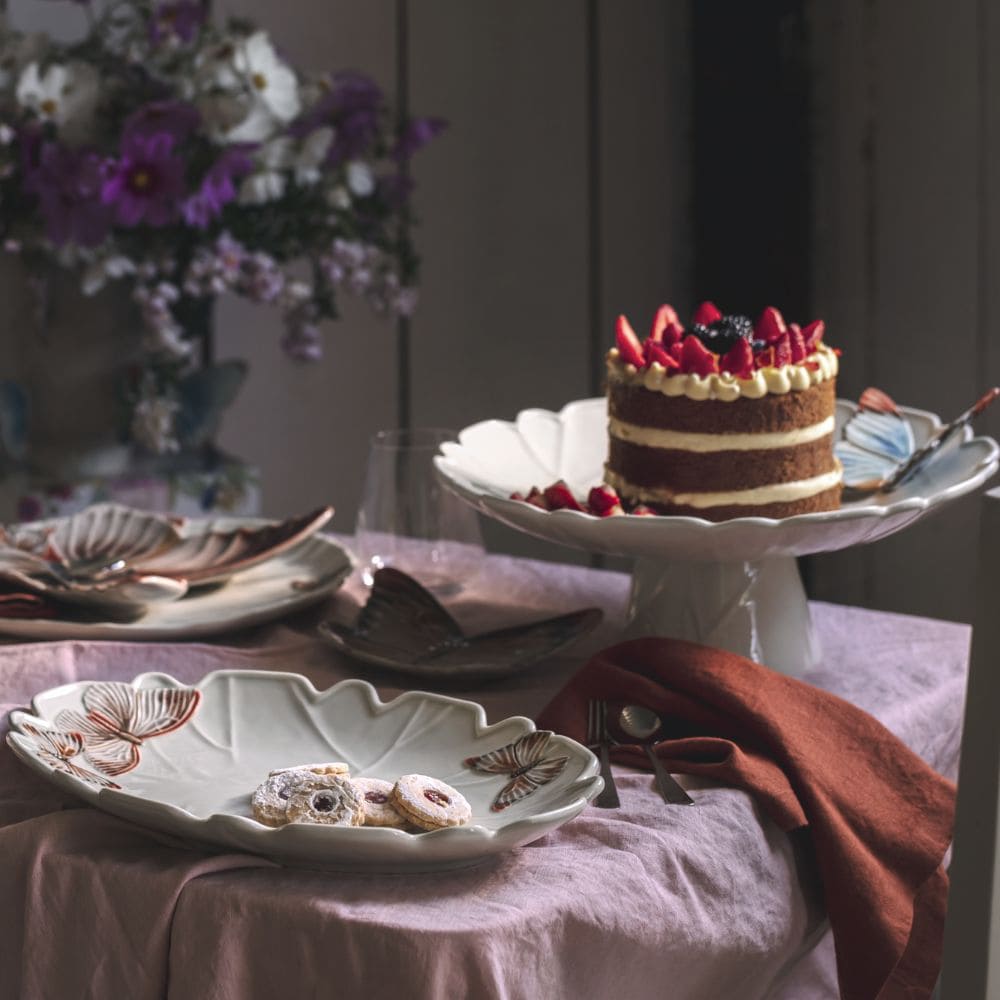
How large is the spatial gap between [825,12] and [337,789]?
2.42m

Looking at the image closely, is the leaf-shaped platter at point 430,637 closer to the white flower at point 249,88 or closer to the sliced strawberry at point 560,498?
the sliced strawberry at point 560,498

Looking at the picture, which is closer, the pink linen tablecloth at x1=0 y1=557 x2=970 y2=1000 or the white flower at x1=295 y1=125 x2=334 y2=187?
the pink linen tablecloth at x1=0 y1=557 x2=970 y2=1000

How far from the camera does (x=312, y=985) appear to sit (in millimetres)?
689

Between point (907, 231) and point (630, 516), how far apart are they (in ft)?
6.37

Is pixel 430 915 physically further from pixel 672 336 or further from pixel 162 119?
pixel 162 119

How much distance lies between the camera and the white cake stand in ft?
3.25

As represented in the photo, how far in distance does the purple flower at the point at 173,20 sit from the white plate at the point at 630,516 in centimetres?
68

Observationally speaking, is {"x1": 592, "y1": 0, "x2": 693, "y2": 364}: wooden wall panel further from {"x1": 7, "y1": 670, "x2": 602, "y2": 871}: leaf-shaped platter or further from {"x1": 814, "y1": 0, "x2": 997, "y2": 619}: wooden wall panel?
{"x1": 7, "y1": 670, "x2": 602, "y2": 871}: leaf-shaped platter

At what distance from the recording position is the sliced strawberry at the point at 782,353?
3.74ft

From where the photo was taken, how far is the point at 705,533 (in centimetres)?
98

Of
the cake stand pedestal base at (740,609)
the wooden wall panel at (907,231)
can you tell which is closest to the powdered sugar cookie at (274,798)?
the cake stand pedestal base at (740,609)

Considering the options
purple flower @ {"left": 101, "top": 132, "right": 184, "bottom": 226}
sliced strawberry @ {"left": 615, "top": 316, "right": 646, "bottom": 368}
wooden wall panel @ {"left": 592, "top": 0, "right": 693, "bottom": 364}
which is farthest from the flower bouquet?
wooden wall panel @ {"left": 592, "top": 0, "right": 693, "bottom": 364}

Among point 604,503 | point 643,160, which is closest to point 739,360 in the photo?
point 604,503

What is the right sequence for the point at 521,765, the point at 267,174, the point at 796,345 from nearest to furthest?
1. the point at 521,765
2. the point at 796,345
3. the point at 267,174
